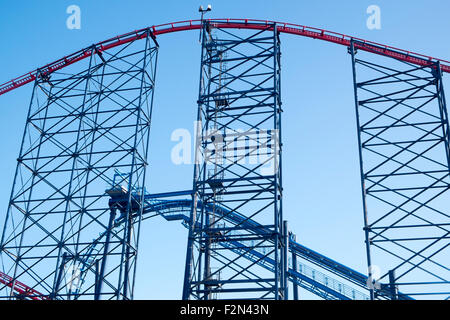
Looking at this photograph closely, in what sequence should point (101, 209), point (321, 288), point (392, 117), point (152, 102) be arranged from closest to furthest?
point (392, 117) < point (101, 209) < point (152, 102) < point (321, 288)

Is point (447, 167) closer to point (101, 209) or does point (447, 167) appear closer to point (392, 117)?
point (392, 117)

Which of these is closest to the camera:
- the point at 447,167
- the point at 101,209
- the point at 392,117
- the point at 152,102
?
the point at 447,167

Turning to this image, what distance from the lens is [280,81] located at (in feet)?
61.9

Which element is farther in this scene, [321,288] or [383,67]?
[321,288]

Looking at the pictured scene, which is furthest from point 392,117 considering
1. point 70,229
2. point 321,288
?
point 70,229

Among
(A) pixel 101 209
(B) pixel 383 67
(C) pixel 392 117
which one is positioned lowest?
(A) pixel 101 209

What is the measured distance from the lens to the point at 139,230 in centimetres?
1792

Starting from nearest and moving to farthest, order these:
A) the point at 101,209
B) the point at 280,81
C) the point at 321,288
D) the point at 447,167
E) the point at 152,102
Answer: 1. the point at 447,167
2. the point at 101,209
3. the point at 280,81
4. the point at 152,102
5. the point at 321,288

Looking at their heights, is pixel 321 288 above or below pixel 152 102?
below
